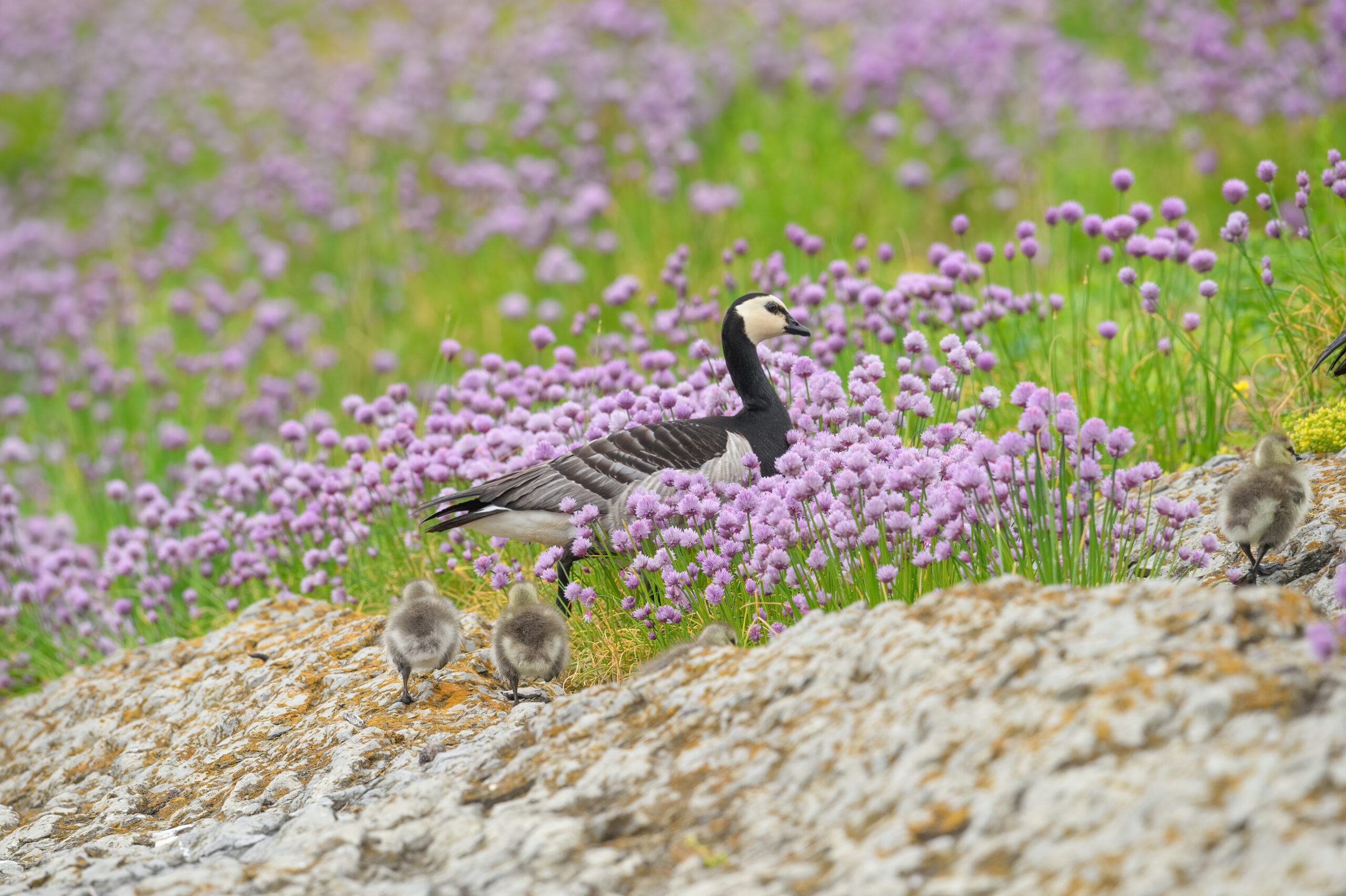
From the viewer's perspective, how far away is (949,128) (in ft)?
40.9

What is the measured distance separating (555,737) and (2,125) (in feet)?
59.4

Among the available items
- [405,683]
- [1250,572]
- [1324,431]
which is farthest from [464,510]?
[1324,431]

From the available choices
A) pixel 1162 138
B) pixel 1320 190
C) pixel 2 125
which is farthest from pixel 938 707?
pixel 2 125

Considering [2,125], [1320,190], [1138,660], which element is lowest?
[1138,660]

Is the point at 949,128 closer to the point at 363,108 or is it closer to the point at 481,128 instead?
the point at 481,128

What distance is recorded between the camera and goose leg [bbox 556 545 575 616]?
A: 5.37m

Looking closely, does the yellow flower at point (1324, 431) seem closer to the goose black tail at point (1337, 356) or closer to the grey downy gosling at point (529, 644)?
the goose black tail at point (1337, 356)

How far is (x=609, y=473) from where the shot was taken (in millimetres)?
5227

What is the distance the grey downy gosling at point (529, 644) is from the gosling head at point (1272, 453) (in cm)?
269

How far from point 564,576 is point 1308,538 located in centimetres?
308

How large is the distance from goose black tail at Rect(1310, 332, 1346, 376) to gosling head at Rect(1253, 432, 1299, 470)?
0.77 metres

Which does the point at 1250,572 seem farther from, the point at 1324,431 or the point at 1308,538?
the point at 1324,431

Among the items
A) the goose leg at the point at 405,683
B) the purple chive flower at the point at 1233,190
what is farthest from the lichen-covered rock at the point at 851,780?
the purple chive flower at the point at 1233,190

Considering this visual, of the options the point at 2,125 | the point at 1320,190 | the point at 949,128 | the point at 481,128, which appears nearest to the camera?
the point at 1320,190
